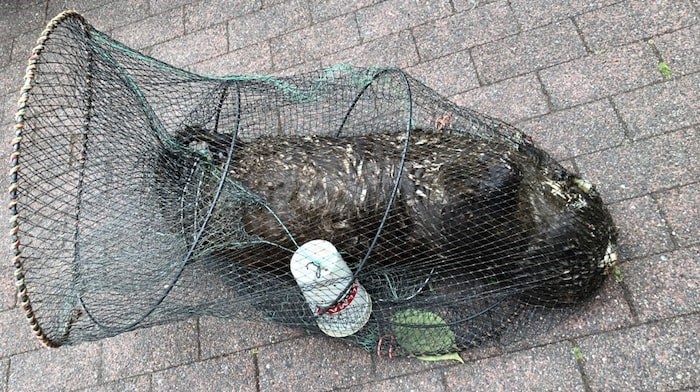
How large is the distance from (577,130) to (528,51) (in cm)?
79

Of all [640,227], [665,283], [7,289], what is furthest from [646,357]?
[7,289]

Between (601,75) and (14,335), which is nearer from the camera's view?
(14,335)

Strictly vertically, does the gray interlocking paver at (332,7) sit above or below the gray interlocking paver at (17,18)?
below

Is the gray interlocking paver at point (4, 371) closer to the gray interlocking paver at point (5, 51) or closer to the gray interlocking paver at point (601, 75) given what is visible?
the gray interlocking paver at point (5, 51)

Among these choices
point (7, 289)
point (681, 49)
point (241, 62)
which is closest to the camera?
point (681, 49)

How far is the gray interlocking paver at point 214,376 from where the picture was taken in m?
3.36

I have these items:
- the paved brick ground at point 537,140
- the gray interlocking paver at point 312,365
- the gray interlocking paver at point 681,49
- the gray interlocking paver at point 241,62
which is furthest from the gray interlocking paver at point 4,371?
the gray interlocking paver at point 681,49

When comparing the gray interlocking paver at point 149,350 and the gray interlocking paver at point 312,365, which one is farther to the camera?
the gray interlocking paver at point 149,350

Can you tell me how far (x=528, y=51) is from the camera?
420cm

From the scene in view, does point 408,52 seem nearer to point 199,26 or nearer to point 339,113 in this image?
point 339,113

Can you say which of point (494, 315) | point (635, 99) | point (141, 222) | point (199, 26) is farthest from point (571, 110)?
point (199, 26)

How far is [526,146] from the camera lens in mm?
3285

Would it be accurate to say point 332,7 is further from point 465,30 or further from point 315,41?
point 465,30

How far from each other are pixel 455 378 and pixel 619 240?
122 cm
